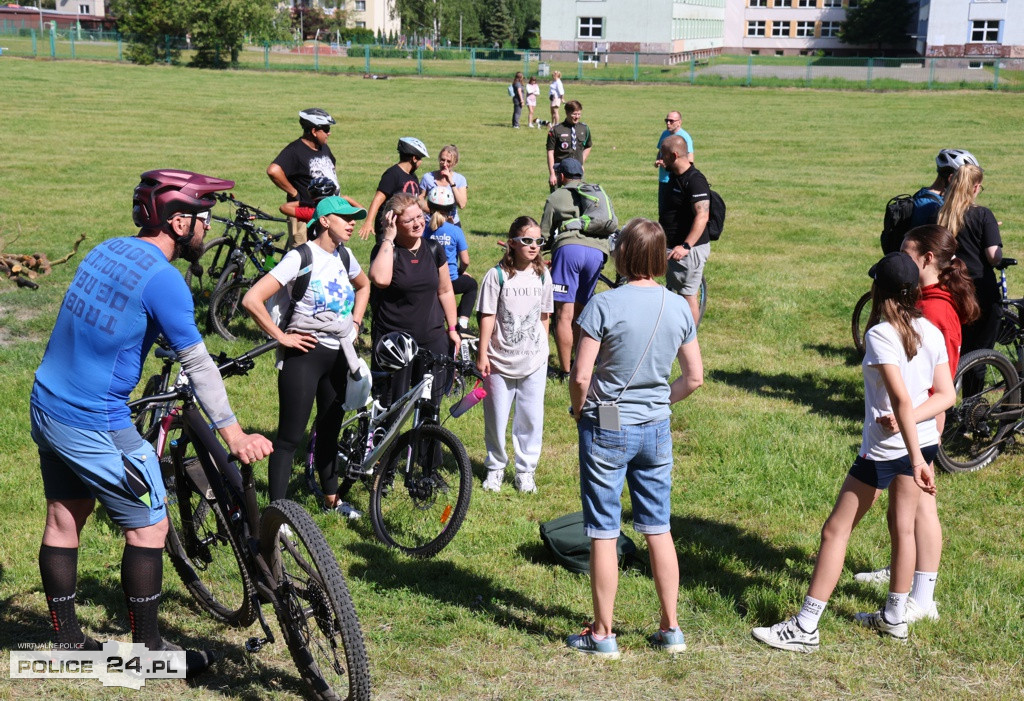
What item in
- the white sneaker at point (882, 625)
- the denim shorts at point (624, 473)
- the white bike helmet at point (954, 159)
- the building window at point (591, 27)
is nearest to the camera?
the denim shorts at point (624, 473)

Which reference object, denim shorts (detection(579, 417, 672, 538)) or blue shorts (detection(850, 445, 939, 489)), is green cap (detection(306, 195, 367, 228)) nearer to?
denim shorts (detection(579, 417, 672, 538))

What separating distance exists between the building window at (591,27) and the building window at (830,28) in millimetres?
31340

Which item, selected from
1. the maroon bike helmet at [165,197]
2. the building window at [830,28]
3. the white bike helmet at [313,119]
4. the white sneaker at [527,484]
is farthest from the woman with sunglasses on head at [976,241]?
the building window at [830,28]

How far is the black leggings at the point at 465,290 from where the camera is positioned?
10156 millimetres

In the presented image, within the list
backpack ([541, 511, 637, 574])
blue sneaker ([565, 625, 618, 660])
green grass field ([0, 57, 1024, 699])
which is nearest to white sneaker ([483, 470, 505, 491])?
green grass field ([0, 57, 1024, 699])

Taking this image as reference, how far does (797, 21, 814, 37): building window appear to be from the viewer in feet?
333

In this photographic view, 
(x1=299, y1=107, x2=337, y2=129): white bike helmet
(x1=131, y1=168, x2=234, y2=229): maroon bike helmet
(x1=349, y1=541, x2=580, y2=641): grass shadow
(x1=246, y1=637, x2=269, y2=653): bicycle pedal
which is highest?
(x1=299, y1=107, x2=337, y2=129): white bike helmet

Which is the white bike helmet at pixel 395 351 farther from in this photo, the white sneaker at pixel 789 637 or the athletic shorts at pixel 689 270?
the athletic shorts at pixel 689 270

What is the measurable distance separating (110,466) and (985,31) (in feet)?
278

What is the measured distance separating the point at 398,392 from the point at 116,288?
300cm

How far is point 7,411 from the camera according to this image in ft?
27.9

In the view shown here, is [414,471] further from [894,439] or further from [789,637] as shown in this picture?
[894,439]

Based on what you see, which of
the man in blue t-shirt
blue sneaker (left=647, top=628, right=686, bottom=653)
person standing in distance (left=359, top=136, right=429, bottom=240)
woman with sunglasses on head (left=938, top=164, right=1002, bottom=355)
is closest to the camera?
the man in blue t-shirt

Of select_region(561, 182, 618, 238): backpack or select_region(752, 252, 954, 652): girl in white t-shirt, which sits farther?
select_region(561, 182, 618, 238): backpack
